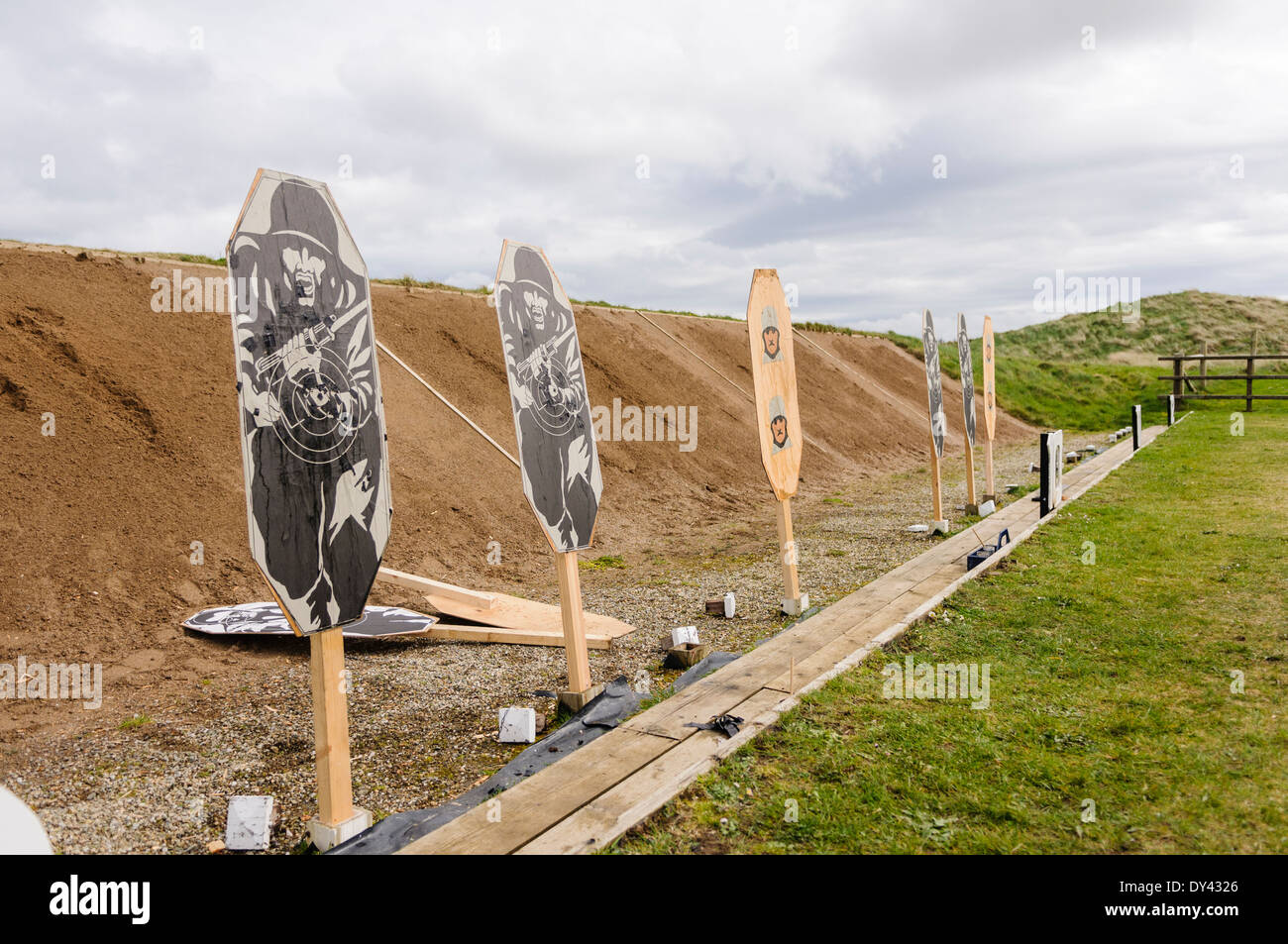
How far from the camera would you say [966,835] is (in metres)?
2.80

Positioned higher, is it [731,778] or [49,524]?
[49,524]

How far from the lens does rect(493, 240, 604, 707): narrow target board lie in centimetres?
483

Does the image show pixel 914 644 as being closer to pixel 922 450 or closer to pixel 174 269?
pixel 174 269

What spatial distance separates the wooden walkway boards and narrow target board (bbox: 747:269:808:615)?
672 millimetres

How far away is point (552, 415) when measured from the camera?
5039mm

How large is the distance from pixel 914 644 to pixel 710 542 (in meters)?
5.55

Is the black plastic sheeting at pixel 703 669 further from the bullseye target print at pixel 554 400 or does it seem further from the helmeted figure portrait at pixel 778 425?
the helmeted figure portrait at pixel 778 425

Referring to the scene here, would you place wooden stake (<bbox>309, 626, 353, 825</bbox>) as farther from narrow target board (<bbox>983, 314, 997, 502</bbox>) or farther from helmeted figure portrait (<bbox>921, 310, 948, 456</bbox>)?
narrow target board (<bbox>983, 314, 997, 502</bbox>)

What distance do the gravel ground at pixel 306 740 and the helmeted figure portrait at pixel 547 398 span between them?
4.13 feet

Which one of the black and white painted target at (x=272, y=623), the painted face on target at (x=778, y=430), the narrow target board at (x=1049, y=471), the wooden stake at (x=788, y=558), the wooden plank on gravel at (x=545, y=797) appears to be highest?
the painted face on target at (x=778, y=430)

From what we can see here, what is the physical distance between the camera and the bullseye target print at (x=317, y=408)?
327cm

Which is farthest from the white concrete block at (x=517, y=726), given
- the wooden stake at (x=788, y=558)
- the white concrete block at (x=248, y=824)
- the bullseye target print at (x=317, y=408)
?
the wooden stake at (x=788, y=558)

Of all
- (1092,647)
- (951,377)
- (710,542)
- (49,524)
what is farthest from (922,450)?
(49,524)

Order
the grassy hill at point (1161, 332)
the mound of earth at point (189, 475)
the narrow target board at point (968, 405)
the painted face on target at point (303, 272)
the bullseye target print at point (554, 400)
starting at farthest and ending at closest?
the grassy hill at point (1161, 332) → the narrow target board at point (968, 405) → the mound of earth at point (189, 475) → the bullseye target print at point (554, 400) → the painted face on target at point (303, 272)
